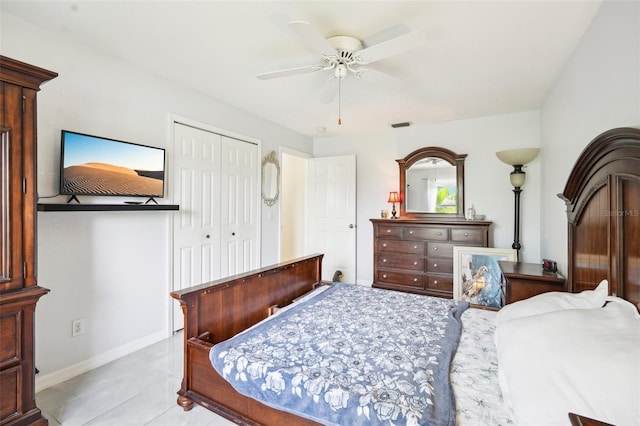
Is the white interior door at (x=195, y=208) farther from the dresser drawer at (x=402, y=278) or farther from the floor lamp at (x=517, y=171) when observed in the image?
the floor lamp at (x=517, y=171)

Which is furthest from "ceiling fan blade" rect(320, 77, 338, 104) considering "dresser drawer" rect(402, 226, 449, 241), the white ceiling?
"dresser drawer" rect(402, 226, 449, 241)

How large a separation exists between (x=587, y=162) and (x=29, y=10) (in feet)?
12.2

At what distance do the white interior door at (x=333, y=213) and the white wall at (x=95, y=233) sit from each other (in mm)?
2440

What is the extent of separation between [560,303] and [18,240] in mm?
2788

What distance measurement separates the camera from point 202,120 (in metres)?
3.28

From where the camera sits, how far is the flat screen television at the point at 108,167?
215cm

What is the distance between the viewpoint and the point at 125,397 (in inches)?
77.2

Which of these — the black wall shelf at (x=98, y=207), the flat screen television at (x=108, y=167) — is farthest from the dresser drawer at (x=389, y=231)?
the flat screen television at (x=108, y=167)

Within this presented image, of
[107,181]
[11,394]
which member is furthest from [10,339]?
[107,181]

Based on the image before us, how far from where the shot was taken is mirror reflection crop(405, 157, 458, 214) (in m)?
4.22

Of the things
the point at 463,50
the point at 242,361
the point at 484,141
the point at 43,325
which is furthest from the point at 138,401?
the point at 484,141

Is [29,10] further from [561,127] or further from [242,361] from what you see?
[561,127]

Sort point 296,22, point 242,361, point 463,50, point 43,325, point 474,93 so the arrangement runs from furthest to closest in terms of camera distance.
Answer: point 474,93 < point 463,50 < point 43,325 < point 296,22 < point 242,361

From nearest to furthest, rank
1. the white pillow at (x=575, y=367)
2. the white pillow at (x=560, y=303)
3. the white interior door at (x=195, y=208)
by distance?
the white pillow at (x=575, y=367)
the white pillow at (x=560, y=303)
the white interior door at (x=195, y=208)
